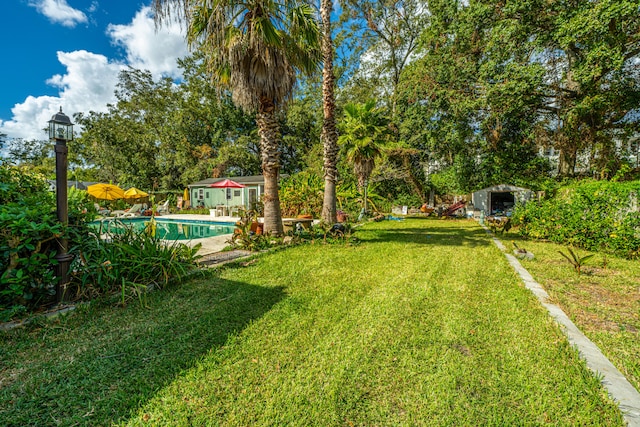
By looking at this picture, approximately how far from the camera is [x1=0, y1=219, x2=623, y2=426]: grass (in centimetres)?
193

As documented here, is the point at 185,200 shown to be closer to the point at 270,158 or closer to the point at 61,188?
the point at 270,158

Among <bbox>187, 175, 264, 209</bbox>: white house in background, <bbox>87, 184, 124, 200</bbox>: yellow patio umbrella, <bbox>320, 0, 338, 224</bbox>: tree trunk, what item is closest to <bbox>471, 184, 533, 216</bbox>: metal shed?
<bbox>320, 0, 338, 224</bbox>: tree trunk

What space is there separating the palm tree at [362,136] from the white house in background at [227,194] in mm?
9159

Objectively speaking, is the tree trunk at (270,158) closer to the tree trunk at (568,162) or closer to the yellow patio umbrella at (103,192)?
the tree trunk at (568,162)

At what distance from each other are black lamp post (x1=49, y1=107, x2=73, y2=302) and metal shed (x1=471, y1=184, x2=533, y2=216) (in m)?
14.3

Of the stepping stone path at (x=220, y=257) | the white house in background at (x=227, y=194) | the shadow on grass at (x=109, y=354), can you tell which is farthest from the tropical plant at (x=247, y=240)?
the white house in background at (x=227, y=194)

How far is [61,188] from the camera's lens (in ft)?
11.9

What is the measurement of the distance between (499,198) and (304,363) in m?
24.1

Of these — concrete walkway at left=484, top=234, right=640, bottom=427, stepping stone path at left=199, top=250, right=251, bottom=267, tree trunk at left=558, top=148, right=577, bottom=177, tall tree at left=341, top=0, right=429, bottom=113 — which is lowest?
concrete walkway at left=484, top=234, right=640, bottom=427

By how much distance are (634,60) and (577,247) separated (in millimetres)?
9645

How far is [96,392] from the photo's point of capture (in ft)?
6.91

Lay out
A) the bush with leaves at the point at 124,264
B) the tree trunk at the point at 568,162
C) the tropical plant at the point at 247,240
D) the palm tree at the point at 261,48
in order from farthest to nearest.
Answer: the tree trunk at the point at 568,162 → the tropical plant at the point at 247,240 → the palm tree at the point at 261,48 → the bush with leaves at the point at 124,264

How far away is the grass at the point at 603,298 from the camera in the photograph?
2.73 meters

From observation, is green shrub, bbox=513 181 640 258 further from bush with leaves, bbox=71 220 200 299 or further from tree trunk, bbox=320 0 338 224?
bush with leaves, bbox=71 220 200 299
